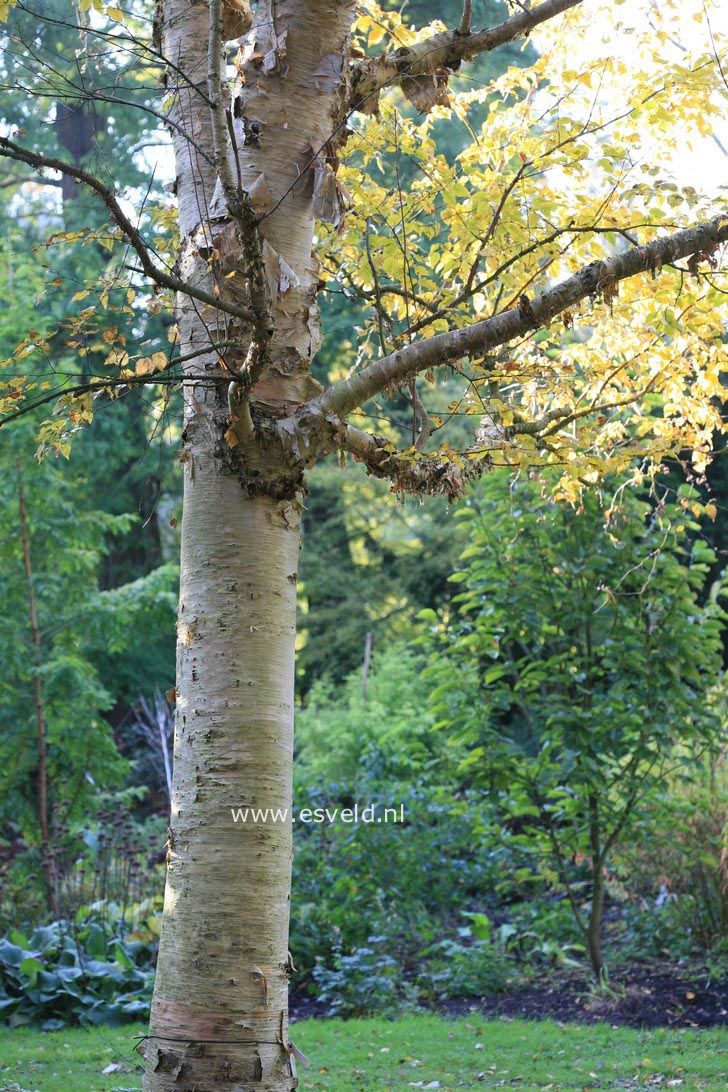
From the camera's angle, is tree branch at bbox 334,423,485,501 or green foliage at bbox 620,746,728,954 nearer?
tree branch at bbox 334,423,485,501

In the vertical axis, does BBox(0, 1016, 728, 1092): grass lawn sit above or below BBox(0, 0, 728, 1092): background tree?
below

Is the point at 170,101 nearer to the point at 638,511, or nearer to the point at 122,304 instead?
the point at 122,304

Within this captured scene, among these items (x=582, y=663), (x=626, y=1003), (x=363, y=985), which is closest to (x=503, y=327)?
(x=582, y=663)

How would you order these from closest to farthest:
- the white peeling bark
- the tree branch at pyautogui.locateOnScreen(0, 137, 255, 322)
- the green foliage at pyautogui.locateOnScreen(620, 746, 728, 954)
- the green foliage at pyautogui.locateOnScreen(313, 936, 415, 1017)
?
the tree branch at pyautogui.locateOnScreen(0, 137, 255, 322) → the white peeling bark → the green foliage at pyautogui.locateOnScreen(313, 936, 415, 1017) → the green foliage at pyautogui.locateOnScreen(620, 746, 728, 954)

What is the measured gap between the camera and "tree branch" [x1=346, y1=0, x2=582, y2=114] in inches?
127

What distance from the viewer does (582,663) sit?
18.7ft

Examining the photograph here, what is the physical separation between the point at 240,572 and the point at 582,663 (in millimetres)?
3568

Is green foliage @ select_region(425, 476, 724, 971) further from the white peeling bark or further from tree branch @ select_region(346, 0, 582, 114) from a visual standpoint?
the white peeling bark

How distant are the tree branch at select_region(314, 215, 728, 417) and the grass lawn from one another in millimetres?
2736

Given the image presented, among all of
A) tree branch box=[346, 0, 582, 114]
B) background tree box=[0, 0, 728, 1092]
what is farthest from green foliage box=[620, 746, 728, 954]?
tree branch box=[346, 0, 582, 114]

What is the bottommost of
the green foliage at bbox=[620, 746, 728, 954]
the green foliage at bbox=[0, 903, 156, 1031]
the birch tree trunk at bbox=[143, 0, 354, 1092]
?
the green foliage at bbox=[0, 903, 156, 1031]

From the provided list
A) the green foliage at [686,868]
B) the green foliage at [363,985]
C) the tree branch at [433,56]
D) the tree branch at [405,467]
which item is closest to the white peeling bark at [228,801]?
the tree branch at [405,467]

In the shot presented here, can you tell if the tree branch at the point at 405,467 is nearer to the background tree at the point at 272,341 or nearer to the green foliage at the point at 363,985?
the background tree at the point at 272,341

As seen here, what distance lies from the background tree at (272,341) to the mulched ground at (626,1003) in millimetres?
2827
